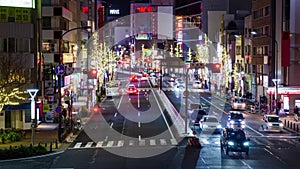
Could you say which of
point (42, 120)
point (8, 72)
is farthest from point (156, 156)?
point (42, 120)

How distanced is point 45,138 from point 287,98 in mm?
34536

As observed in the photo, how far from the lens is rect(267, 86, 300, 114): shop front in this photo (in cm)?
7081

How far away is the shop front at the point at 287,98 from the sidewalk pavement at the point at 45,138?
1111 inches

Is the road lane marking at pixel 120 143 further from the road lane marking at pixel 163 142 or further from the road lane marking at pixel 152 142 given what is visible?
the road lane marking at pixel 163 142

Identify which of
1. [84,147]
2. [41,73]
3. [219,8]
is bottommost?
[84,147]

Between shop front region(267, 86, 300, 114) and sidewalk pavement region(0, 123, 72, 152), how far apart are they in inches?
1111

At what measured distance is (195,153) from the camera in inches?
1486

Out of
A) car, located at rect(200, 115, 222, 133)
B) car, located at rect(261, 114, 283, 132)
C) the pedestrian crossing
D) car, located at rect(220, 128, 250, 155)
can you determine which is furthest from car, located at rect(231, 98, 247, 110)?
car, located at rect(220, 128, 250, 155)

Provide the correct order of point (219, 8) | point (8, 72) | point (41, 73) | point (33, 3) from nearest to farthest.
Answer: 1. point (8, 72)
2. point (33, 3)
3. point (41, 73)
4. point (219, 8)

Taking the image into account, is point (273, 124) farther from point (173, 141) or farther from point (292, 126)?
point (173, 141)

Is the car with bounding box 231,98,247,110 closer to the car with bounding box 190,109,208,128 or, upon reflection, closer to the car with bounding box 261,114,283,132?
the car with bounding box 190,109,208,128

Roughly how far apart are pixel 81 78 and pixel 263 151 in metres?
77.8

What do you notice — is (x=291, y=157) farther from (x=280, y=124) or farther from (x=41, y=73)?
(x=41, y=73)

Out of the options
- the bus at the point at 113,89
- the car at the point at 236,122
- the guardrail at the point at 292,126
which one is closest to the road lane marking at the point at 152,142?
the car at the point at 236,122
